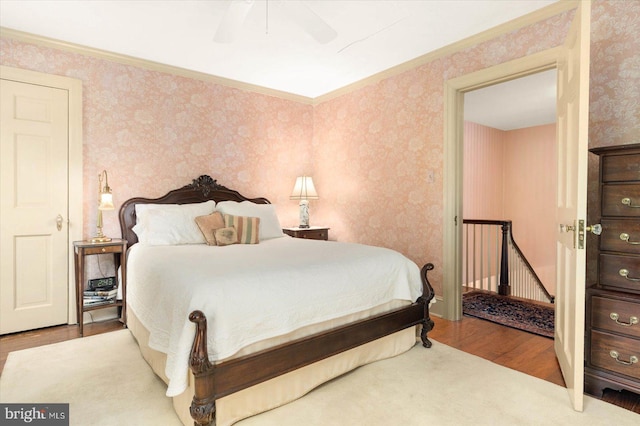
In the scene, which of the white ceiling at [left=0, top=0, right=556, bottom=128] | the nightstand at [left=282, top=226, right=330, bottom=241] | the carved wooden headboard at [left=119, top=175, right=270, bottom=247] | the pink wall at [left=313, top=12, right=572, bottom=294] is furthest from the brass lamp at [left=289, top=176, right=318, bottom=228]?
the white ceiling at [left=0, top=0, right=556, bottom=128]

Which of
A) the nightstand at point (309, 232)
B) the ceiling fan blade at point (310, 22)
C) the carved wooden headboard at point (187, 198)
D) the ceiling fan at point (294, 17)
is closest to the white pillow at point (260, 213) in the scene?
the carved wooden headboard at point (187, 198)

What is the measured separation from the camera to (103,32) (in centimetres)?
298

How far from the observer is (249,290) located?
175 cm

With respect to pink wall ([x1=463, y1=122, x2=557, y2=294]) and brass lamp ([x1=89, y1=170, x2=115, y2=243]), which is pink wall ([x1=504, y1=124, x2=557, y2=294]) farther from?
brass lamp ([x1=89, y1=170, x2=115, y2=243])

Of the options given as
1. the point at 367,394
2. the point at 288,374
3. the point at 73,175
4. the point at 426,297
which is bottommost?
the point at 367,394

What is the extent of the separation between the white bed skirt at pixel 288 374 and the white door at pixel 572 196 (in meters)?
0.97

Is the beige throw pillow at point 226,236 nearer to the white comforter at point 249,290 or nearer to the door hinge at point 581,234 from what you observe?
the white comforter at point 249,290

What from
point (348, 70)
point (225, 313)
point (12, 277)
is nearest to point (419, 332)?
point (225, 313)

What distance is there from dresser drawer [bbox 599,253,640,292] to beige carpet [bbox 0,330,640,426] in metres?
0.65

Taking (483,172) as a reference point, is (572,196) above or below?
below

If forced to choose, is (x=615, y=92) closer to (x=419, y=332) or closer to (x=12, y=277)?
(x=419, y=332)

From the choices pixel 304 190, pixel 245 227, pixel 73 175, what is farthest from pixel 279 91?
pixel 73 175

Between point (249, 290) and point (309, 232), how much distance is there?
2.65m

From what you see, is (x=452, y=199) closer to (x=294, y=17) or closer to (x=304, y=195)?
(x=304, y=195)
